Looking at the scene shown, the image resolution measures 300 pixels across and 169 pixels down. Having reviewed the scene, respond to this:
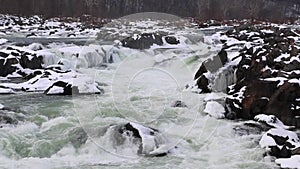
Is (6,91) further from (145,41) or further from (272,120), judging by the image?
(145,41)

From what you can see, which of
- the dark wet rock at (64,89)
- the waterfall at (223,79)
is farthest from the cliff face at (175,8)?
the waterfall at (223,79)

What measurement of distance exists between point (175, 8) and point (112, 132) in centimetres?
4834

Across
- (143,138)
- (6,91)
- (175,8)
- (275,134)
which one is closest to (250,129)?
(275,134)

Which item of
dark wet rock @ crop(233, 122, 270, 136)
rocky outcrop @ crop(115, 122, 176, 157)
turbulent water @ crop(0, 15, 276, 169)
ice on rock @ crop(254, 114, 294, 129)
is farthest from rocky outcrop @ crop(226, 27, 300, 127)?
rocky outcrop @ crop(115, 122, 176, 157)

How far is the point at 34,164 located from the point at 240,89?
536 centimetres

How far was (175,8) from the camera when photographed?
2152 inches

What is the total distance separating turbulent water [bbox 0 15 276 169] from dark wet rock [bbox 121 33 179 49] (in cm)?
786

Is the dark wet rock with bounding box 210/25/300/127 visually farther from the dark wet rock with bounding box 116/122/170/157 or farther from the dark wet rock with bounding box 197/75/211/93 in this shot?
the dark wet rock with bounding box 116/122/170/157

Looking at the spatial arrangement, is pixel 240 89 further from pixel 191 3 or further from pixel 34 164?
pixel 191 3

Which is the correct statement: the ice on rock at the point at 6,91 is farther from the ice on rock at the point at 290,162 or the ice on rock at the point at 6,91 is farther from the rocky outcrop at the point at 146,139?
the ice on rock at the point at 290,162

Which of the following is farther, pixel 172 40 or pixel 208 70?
pixel 172 40

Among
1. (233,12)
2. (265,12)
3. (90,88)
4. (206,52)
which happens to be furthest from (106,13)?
(90,88)

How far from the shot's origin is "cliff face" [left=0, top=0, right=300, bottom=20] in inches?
1870

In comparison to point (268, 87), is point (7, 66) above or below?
below
